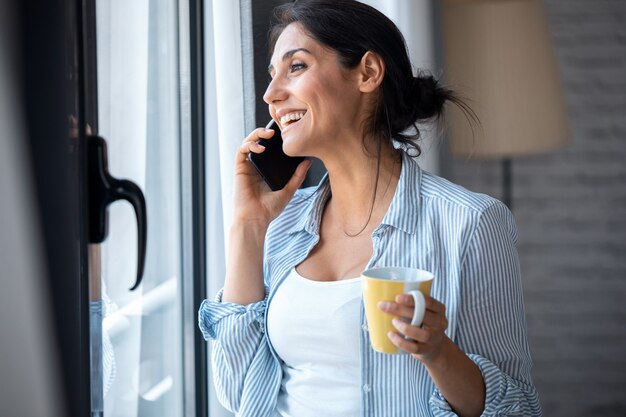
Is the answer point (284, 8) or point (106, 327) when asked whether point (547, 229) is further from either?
point (106, 327)

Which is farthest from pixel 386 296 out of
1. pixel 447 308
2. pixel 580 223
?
pixel 580 223

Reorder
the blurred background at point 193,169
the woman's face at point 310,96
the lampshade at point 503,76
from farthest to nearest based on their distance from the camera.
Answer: the lampshade at point 503,76
the woman's face at point 310,96
the blurred background at point 193,169

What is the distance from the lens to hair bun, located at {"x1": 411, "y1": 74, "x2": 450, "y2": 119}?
1.28 meters

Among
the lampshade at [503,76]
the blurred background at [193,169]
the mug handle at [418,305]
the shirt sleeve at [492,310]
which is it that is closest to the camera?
the blurred background at [193,169]

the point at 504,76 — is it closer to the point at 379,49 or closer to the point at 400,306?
the point at 379,49

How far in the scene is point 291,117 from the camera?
3.96ft

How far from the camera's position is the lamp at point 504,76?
217 cm

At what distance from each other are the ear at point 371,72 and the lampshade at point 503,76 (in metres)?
0.97

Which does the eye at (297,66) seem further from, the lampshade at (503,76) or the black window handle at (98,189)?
the lampshade at (503,76)

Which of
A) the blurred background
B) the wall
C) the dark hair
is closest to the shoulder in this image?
the dark hair

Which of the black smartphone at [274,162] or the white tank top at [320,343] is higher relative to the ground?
the black smartphone at [274,162]

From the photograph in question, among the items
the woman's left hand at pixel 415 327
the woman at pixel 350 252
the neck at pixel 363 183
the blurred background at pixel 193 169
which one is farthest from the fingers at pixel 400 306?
the neck at pixel 363 183

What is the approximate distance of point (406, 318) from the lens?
→ 2.68 feet

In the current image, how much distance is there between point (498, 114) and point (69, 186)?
181 cm
